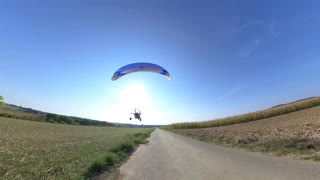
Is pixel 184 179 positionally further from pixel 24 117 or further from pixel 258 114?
pixel 24 117

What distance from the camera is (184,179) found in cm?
971

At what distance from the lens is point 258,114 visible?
2534 inches

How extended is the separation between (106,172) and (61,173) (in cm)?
198

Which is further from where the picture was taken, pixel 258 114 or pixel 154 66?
pixel 258 114

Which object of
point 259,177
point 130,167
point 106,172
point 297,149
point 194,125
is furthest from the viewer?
point 194,125

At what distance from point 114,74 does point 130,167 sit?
14920mm

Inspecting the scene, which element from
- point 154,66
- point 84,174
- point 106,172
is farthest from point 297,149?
point 154,66

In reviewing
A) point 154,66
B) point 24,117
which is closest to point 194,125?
point 24,117

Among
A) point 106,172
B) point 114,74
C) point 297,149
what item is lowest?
point 106,172

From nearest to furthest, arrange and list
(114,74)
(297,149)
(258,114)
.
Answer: (297,149) → (114,74) → (258,114)

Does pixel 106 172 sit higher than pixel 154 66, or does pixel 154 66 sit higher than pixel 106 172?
pixel 154 66

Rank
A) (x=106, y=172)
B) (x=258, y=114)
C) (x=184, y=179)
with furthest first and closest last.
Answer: (x=258, y=114) → (x=106, y=172) → (x=184, y=179)

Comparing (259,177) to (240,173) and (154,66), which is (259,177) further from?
(154,66)

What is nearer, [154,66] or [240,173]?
[240,173]
